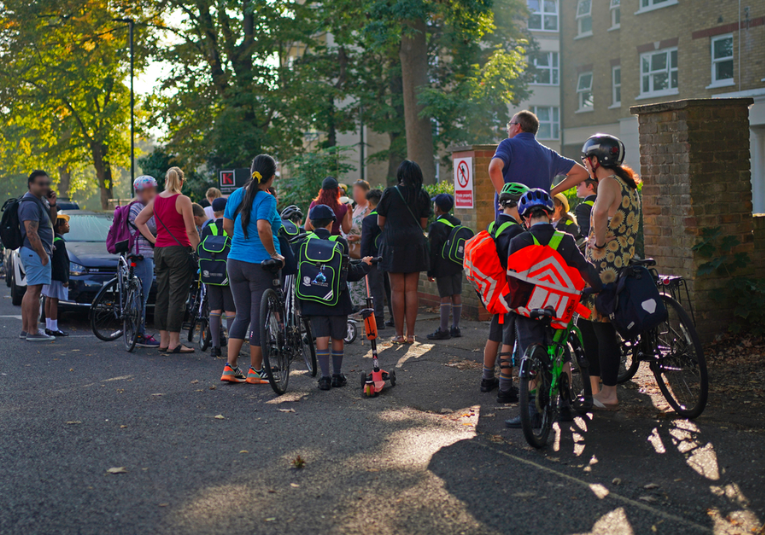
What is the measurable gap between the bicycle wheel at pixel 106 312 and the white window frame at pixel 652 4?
26.8 m

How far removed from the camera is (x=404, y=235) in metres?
9.12

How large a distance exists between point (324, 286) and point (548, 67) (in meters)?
42.6

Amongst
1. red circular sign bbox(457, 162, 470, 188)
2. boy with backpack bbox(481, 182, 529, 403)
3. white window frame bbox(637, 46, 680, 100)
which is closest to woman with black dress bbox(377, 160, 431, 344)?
red circular sign bbox(457, 162, 470, 188)

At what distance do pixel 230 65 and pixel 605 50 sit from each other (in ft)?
59.1

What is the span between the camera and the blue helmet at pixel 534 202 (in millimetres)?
5387

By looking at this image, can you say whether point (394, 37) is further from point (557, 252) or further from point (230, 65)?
point (557, 252)

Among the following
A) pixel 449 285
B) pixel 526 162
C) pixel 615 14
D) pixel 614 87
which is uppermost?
pixel 615 14

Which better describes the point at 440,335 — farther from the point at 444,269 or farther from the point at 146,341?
the point at 146,341

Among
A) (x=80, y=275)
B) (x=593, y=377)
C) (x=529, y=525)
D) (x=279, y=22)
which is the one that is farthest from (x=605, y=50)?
(x=529, y=525)

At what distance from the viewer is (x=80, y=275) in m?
11.5

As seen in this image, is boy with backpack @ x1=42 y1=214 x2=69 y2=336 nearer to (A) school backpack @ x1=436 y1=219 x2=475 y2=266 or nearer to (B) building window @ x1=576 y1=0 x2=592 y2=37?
(A) school backpack @ x1=436 y1=219 x2=475 y2=266

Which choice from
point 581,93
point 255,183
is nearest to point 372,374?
point 255,183

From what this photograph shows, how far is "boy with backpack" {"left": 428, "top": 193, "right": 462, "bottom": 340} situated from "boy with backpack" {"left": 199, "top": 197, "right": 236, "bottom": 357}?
2420 mm

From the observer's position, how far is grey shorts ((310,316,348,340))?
7.02 m
